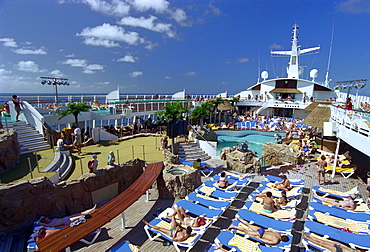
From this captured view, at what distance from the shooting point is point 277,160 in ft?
39.6

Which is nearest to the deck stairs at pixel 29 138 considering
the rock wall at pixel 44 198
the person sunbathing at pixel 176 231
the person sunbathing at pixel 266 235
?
the rock wall at pixel 44 198

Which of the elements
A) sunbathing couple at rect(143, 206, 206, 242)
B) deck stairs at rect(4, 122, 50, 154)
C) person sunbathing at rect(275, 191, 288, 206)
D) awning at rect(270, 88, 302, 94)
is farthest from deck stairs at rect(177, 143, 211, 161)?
awning at rect(270, 88, 302, 94)

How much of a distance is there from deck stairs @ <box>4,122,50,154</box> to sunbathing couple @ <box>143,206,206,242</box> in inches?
308

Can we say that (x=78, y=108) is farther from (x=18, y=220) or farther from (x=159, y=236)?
(x=159, y=236)

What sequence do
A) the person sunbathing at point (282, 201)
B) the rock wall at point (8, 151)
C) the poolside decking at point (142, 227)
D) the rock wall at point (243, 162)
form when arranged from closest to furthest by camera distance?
the poolside decking at point (142, 227) → the person sunbathing at point (282, 201) → the rock wall at point (8, 151) → the rock wall at point (243, 162)

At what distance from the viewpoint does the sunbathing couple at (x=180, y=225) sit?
5039mm

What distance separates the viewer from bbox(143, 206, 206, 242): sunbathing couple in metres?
5.04

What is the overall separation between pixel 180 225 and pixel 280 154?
881 cm

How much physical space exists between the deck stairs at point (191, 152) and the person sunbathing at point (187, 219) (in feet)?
19.9

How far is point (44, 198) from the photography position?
633 centimetres

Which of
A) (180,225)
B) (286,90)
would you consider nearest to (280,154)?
(180,225)

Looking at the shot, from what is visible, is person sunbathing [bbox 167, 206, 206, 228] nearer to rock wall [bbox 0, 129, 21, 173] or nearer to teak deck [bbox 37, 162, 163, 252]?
teak deck [bbox 37, 162, 163, 252]

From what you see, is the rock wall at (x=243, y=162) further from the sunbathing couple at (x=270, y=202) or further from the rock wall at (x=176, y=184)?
the sunbathing couple at (x=270, y=202)

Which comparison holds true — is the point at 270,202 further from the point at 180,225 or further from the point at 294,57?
the point at 294,57
